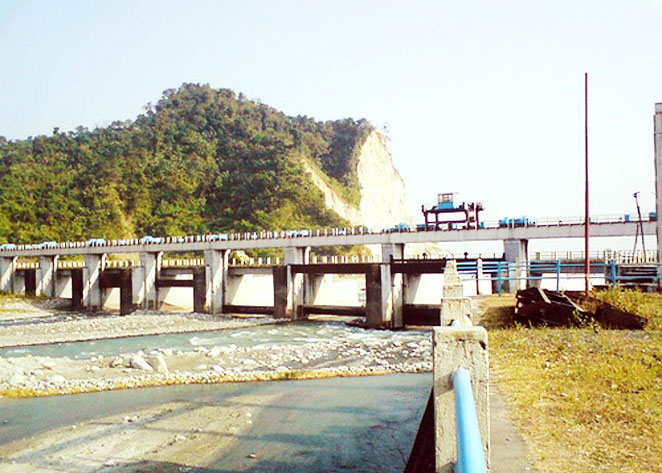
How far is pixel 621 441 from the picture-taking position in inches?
211

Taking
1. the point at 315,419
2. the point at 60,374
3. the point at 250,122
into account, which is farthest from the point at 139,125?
the point at 315,419

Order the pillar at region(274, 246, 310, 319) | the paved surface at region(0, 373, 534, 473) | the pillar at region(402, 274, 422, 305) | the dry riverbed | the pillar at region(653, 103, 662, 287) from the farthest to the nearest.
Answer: the pillar at region(274, 246, 310, 319), the pillar at region(402, 274, 422, 305), the pillar at region(653, 103, 662, 287), the dry riverbed, the paved surface at region(0, 373, 534, 473)

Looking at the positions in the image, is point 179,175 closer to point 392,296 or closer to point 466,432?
point 392,296

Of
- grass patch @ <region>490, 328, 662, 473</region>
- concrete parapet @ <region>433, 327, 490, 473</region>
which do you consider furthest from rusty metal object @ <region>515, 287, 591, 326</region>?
concrete parapet @ <region>433, 327, 490, 473</region>

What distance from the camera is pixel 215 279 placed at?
157ft

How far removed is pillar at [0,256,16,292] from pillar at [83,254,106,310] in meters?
13.3

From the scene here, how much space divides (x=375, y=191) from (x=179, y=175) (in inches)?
1474

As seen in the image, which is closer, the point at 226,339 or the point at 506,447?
the point at 506,447

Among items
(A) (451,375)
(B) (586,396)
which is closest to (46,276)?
(B) (586,396)

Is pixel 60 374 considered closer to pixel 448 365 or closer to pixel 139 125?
pixel 448 365

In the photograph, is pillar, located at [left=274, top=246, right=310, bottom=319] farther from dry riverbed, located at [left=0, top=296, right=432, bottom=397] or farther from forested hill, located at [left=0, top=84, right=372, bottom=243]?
forested hill, located at [left=0, top=84, right=372, bottom=243]

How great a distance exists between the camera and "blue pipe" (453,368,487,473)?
208 centimetres

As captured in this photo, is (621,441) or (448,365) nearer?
(448,365)

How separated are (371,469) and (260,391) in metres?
8.37
